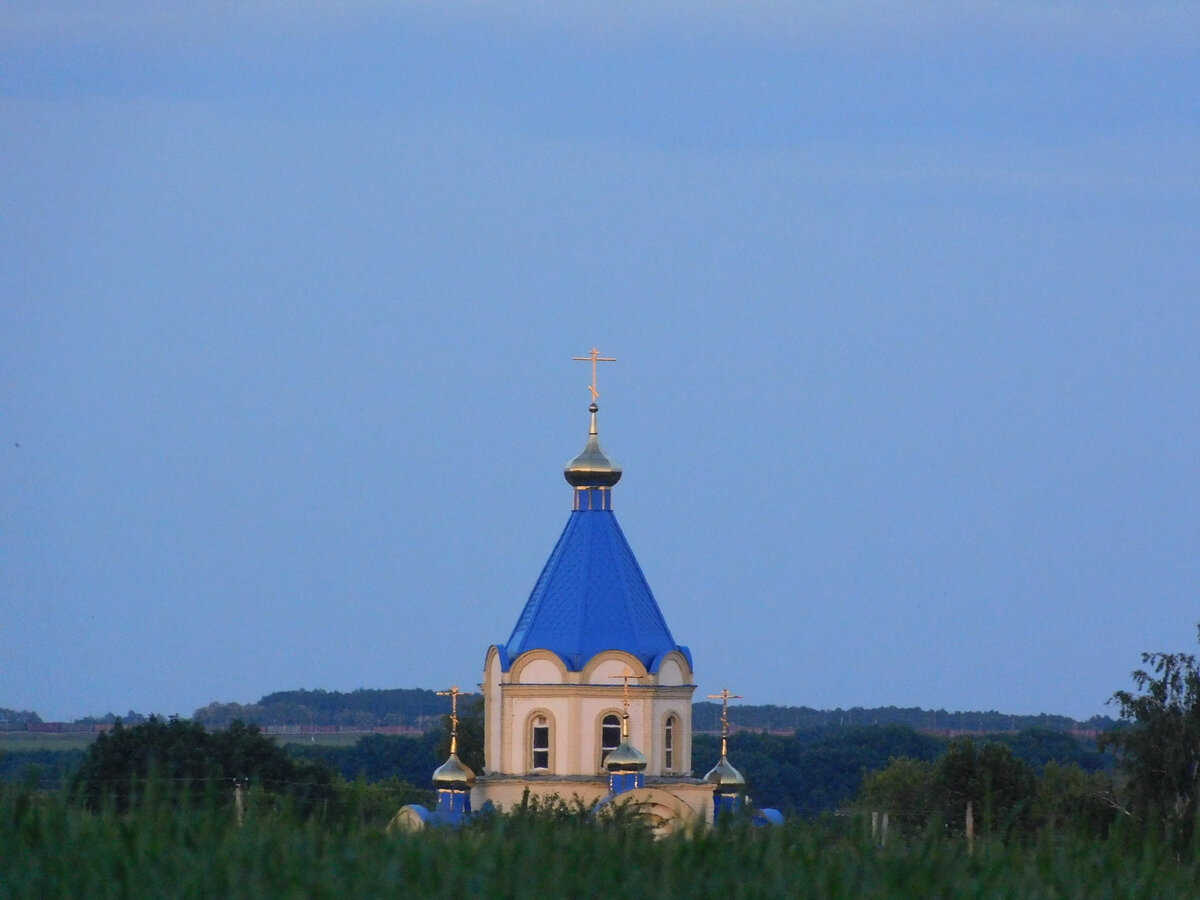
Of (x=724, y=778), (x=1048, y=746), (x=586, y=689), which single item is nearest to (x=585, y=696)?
(x=586, y=689)

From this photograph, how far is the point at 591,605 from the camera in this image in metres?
33.2

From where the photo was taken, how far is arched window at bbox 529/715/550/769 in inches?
1294

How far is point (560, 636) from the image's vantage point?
32906mm

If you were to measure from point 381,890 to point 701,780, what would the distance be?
24555 mm

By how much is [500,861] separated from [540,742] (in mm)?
23741

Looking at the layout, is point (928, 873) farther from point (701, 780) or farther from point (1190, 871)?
point (701, 780)

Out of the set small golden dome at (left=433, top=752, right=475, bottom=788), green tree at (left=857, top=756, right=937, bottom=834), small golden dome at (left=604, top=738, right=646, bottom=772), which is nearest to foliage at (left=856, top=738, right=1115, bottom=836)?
green tree at (left=857, top=756, right=937, bottom=834)

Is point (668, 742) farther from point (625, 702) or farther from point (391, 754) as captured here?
point (391, 754)

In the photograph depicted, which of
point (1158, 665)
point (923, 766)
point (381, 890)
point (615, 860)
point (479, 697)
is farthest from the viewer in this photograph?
point (479, 697)

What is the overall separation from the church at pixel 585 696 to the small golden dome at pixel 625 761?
157 millimetres

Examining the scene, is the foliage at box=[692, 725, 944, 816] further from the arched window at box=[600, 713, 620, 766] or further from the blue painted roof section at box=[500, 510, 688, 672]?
the arched window at box=[600, 713, 620, 766]

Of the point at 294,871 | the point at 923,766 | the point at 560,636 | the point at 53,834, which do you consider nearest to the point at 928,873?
the point at 294,871

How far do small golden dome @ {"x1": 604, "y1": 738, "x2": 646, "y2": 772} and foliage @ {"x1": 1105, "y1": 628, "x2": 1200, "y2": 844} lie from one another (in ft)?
21.8

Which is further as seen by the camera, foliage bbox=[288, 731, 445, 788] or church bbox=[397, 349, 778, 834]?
foliage bbox=[288, 731, 445, 788]
